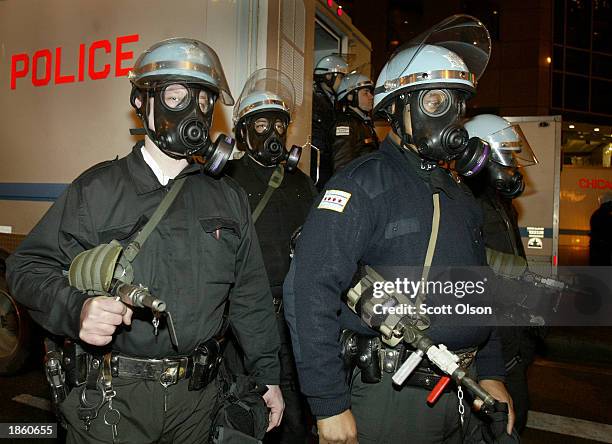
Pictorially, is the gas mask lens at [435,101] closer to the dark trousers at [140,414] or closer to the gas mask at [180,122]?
the gas mask at [180,122]

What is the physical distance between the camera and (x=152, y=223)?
85.7 inches

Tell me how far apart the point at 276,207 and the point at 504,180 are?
175cm

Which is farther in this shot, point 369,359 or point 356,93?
point 356,93

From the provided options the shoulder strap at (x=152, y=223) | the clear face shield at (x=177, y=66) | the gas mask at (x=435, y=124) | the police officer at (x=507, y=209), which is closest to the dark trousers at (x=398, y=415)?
the gas mask at (x=435, y=124)

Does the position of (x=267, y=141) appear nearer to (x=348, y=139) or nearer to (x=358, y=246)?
(x=348, y=139)

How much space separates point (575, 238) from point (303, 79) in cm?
1610

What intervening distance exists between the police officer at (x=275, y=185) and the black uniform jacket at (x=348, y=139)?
0.97 meters

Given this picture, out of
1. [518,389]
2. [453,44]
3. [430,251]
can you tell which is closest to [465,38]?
[453,44]

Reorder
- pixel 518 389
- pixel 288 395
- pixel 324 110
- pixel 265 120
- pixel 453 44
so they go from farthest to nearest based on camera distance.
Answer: pixel 324 110, pixel 265 120, pixel 288 395, pixel 518 389, pixel 453 44

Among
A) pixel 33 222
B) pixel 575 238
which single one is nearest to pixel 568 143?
pixel 575 238

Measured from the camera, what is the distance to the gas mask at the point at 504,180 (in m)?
3.95

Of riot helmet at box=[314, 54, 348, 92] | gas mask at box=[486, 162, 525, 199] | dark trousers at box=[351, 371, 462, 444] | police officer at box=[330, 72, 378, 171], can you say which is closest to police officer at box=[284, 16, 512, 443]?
dark trousers at box=[351, 371, 462, 444]

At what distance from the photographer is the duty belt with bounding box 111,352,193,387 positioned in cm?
211

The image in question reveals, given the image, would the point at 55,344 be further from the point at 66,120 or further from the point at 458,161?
the point at 66,120
